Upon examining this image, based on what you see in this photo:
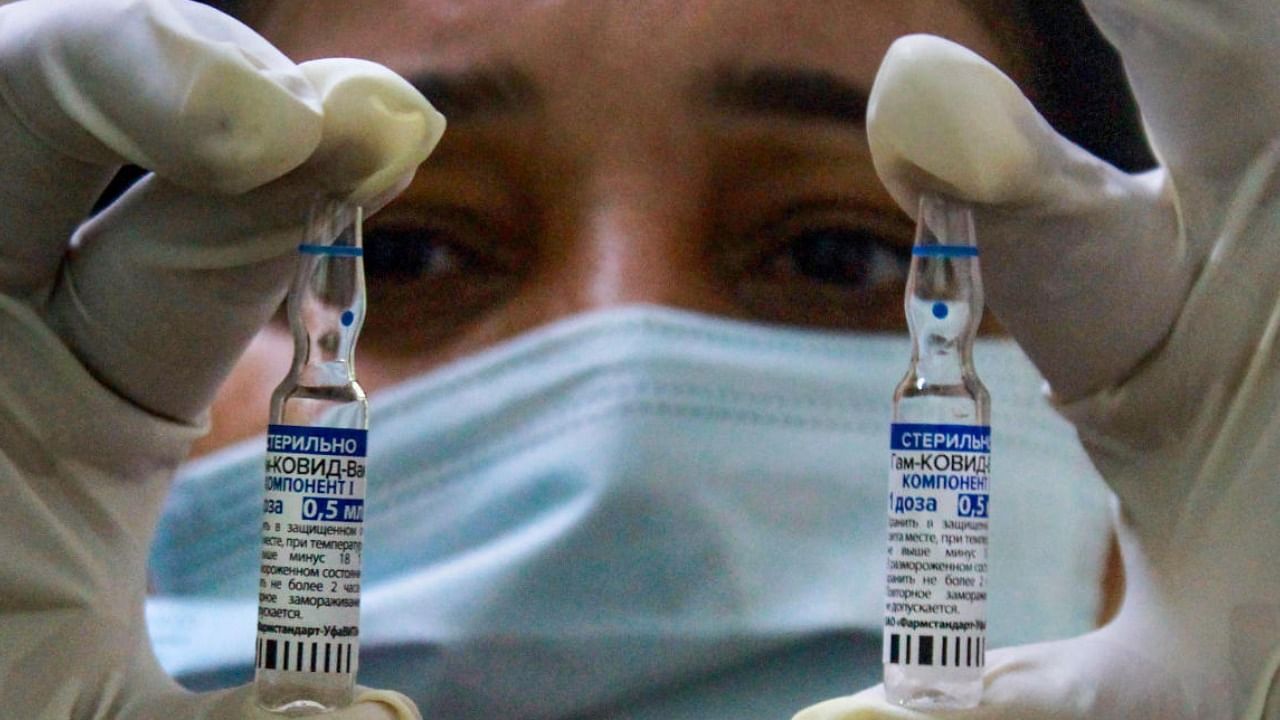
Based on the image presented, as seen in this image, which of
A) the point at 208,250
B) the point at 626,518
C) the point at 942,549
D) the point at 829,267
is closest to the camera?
the point at 942,549

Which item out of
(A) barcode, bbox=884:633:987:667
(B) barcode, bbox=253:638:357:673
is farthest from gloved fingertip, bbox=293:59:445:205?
(A) barcode, bbox=884:633:987:667

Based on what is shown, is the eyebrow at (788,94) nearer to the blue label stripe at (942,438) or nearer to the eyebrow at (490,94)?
the eyebrow at (490,94)

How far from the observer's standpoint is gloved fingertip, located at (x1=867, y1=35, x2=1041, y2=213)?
76cm

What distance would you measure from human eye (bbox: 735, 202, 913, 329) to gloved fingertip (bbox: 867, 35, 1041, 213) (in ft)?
1.64

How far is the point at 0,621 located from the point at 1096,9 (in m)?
0.71

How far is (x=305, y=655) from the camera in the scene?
2.56 feet

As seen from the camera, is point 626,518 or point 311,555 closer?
point 311,555

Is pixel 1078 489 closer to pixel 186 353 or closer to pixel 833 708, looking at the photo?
pixel 833 708

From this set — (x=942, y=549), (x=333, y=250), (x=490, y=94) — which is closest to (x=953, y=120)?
(x=942, y=549)

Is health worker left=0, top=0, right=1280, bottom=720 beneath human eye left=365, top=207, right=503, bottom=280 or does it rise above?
beneath

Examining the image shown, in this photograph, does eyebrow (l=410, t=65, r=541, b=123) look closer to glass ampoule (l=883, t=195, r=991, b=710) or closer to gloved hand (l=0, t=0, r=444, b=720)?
gloved hand (l=0, t=0, r=444, b=720)

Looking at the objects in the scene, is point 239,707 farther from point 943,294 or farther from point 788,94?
point 788,94

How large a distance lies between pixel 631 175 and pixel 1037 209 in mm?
502

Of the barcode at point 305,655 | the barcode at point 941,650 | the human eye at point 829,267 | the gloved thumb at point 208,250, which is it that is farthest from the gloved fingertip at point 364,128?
the human eye at point 829,267
